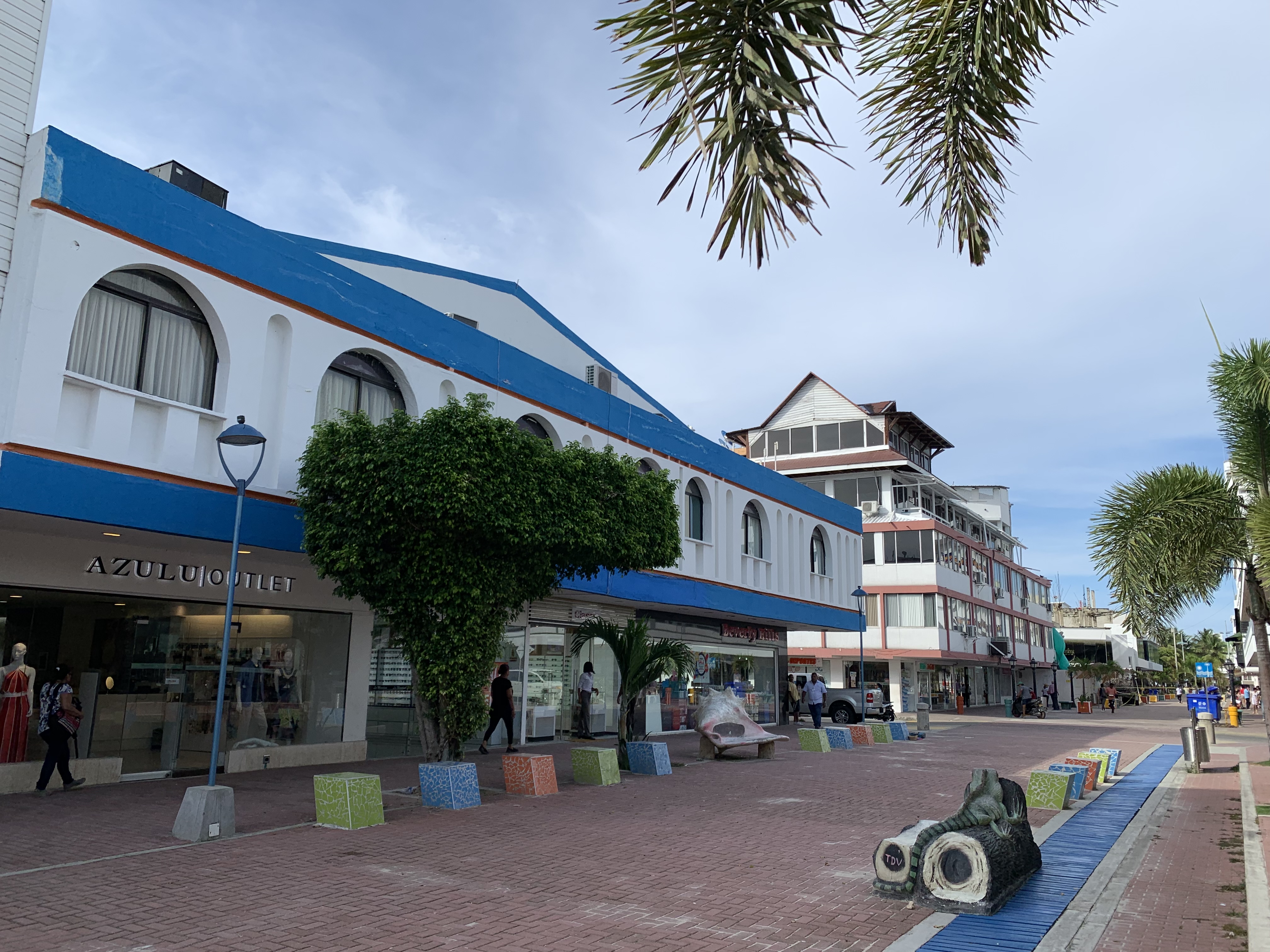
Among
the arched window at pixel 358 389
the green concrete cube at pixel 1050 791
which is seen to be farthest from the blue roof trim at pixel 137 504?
the green concrete cube at pixel 1050 791

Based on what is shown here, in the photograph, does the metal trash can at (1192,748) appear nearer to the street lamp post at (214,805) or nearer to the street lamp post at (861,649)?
the street lamp post at (861,649)

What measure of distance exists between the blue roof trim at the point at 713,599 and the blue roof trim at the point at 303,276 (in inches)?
124

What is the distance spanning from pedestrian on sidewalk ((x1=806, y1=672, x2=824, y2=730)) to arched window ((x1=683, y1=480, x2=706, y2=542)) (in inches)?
196

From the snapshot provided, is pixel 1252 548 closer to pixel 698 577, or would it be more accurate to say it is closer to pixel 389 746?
pixel 698 577

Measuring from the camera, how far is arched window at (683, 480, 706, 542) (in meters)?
23.0

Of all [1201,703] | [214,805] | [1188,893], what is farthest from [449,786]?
[1201,703]

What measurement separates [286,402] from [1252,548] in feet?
42.5

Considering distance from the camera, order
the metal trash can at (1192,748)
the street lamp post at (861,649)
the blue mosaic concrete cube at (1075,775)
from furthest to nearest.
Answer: the street lamp post at (861,649)
the metal trash can at (1192,748)
the blue mosaic concrete cube at (1075,775)

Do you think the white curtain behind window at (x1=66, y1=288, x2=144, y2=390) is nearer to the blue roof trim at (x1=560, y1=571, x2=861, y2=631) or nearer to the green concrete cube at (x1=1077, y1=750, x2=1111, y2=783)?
the blue roof trim at (x1=560, y1=571, x2=861, y2=631)

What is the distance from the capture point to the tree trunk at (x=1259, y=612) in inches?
512

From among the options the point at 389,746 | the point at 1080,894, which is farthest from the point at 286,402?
the point at 1080,894

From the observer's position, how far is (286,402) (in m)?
12.7

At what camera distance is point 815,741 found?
19.8 metres

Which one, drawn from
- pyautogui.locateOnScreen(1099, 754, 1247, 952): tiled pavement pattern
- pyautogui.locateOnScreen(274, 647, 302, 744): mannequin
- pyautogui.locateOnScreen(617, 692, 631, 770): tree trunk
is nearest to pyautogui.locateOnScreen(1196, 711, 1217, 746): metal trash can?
pyautogui.locateOnScreen(1099, 754, 1247, 952): tiled pavement pattern
